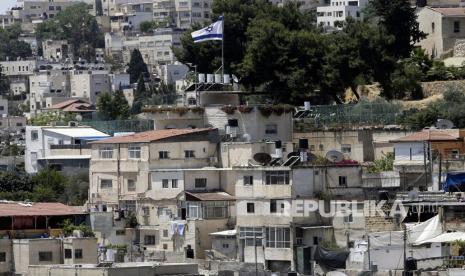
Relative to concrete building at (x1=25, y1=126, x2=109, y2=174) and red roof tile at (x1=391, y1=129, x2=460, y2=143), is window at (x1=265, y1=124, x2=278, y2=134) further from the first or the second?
concrete building at (x1=25, y1=126, x2=109, y2=174)

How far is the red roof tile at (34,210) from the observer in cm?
4828

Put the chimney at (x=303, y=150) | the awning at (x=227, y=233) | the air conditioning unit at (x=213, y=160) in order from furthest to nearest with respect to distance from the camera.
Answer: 1. the air conditioning unit at (x=213, y=160)
2. the awning at (x=227, y=233)
3. the chimney at (x=303, y=150)

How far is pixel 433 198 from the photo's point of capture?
48.2 m

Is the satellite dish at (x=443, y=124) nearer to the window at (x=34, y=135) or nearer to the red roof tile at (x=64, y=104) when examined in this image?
the window at (x=34, y=135)

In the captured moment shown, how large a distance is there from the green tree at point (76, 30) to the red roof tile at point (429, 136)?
86.7 metres

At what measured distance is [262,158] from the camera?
51812 mm

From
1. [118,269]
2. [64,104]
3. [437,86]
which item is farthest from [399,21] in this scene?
[118,269]

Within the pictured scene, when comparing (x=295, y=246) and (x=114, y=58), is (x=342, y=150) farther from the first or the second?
(x=114, y=58)

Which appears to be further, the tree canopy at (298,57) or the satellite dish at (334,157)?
the tree canopy at (298,57)

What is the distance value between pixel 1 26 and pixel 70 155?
9465 centimetres

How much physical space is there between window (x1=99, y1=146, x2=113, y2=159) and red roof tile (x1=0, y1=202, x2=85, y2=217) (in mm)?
4572

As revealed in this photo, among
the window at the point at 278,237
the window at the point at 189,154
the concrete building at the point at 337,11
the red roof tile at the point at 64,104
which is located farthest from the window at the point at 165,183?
the concrete building at the point at 337,11

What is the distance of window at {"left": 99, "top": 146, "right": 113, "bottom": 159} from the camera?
5581 cm

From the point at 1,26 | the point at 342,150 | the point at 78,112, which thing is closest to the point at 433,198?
the point at 342,150
